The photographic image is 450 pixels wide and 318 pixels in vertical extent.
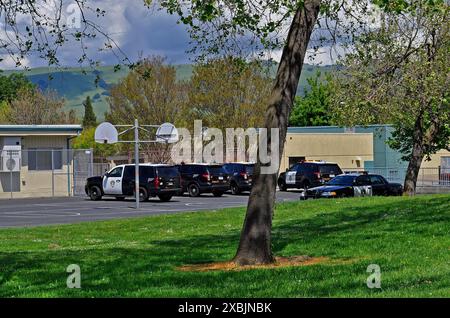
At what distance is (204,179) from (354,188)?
42.0 ft

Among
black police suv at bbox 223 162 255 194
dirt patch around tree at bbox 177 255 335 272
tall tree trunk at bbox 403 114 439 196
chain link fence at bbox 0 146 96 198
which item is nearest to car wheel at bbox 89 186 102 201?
chain link fence at bbox 0 146 96 198

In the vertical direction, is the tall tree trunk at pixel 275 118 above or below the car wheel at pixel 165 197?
above

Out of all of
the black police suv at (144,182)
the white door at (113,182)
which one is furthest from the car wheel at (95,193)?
the white door at (113,182)

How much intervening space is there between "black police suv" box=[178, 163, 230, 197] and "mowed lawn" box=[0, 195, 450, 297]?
21.7m

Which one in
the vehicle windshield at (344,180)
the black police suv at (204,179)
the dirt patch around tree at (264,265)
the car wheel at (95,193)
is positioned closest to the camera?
the dirt patch around tree at (264,265)

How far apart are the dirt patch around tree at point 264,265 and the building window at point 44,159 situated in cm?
3880

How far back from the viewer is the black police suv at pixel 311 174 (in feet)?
168

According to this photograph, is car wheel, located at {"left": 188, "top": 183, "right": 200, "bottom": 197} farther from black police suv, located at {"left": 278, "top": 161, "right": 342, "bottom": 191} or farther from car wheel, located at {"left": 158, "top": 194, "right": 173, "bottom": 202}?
black police suv, located at {"left": 278, "top": 161, "right": 342, "bottom": 191}

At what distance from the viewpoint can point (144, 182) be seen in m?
43.8

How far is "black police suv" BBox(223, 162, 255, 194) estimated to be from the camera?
51375mm

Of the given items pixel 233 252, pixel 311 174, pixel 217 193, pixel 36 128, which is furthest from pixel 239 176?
pixel 233 252

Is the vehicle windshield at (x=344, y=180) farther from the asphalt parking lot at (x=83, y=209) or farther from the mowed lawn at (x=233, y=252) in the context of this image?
the mowed lawn at (x=233, y=252)

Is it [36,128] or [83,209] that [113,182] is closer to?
[83,209]
